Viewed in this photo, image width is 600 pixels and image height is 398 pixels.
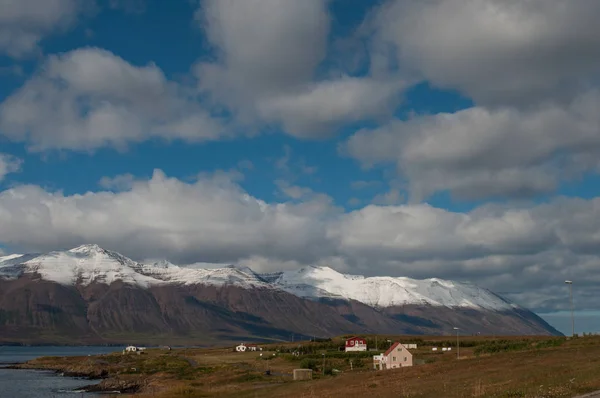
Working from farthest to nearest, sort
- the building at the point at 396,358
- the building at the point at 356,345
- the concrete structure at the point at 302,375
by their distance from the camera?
the building at the point at 356,345 → the building at the point at 396,358 → the concrete structure at the point at 302,375

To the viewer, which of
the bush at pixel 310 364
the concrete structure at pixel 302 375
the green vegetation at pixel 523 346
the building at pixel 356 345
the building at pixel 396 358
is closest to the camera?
the concrete structure at pixel 302 375

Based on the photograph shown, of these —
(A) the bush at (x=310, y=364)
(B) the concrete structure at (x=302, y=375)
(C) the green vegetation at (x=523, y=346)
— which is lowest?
(A) the bush at (x=310, y=364)

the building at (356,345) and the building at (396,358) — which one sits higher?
the building at (396,358)

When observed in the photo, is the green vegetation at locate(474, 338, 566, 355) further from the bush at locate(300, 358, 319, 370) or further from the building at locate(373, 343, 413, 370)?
the bush at locate(300, 358, 319, 370)

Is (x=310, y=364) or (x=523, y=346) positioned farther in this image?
(x=310, y=364)

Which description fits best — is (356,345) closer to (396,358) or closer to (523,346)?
(396,358)

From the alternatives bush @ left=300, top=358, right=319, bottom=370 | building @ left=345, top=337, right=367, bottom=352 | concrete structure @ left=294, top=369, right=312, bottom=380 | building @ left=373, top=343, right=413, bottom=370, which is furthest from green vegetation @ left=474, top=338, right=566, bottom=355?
building @ left=345, top=337, right=367, bottom=352

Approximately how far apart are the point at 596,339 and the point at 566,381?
2443 inches

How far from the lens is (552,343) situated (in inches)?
4112

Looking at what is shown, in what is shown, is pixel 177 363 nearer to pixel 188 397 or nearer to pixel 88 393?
pixel 88 393

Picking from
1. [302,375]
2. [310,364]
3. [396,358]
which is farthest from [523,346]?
[302,375]

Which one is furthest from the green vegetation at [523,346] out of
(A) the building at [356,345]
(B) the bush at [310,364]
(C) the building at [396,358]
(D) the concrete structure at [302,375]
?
(A) the building at [356,345]

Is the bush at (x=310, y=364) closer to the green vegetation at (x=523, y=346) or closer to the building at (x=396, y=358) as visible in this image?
the building at (x=396, y=358)

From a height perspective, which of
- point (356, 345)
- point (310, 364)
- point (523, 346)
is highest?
point (523, 346)
